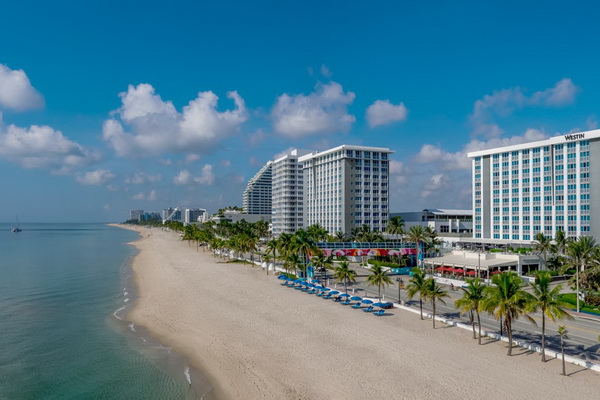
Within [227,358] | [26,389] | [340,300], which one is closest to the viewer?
[26,389]

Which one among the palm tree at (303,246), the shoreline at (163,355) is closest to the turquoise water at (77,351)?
the shoreline at (163,355)

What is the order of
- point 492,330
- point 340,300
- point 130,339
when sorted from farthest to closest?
1. point 340,300
2. point 130,339
3. point 492,330

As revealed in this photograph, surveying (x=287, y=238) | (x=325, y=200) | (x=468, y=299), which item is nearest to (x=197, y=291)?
(x=287, y=238)

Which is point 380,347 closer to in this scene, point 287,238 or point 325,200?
point 287,238

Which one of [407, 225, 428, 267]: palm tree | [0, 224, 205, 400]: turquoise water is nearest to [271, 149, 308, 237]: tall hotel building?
[407, 225, 428, 267]: palm tree

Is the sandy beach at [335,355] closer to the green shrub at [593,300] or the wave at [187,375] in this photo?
the wave at [187,375]

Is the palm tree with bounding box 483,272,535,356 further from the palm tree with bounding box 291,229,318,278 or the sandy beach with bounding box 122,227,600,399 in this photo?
the palm tree with bounding box 291,229,318,278

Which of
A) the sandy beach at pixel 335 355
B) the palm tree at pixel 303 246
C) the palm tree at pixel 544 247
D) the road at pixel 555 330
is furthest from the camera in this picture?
the palm tree at pixel 544 247

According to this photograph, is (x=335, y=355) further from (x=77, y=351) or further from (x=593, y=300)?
(x=593, y=300)
